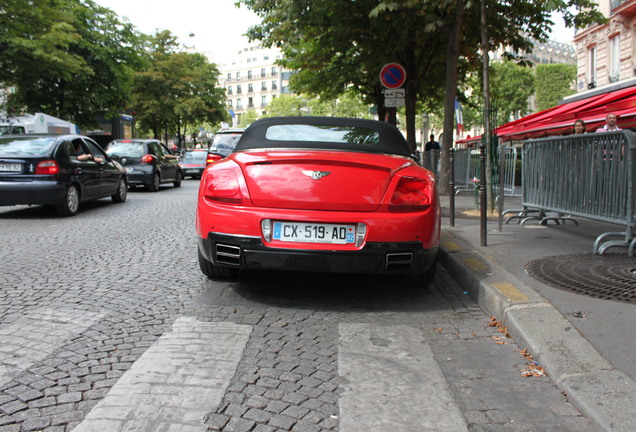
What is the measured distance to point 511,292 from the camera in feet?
13.0

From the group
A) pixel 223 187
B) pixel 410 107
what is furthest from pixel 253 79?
pixel 223 187

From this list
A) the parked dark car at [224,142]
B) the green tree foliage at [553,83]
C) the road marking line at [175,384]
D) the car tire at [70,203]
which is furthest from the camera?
the green tree foliage at [553,83]

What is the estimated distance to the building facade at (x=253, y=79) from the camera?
405ft

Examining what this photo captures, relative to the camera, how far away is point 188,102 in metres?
47.5

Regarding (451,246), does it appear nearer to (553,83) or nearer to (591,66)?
(591,66)

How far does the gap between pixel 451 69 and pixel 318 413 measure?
11830 mm

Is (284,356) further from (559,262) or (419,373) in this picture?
(559,262)

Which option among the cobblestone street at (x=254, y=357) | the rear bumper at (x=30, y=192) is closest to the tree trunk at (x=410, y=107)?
the rear bumper at (x=30, y=192)

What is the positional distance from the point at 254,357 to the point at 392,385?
764mm

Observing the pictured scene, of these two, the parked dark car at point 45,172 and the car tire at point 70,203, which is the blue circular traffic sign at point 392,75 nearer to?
the parked dark car at point 45,172

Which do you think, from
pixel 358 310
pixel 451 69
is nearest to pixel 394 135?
pixel 358 310

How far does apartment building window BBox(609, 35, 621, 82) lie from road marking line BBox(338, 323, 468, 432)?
1164 inches

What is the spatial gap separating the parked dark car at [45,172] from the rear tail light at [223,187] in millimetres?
6075

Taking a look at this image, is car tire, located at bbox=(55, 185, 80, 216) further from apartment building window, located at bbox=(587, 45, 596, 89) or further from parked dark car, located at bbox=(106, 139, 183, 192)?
apartment building window, located at bbox=(587, 45, 596, 89)
